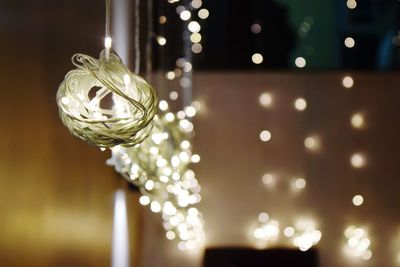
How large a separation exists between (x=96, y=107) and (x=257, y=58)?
9.24 ft

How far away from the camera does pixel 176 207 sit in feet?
10.6

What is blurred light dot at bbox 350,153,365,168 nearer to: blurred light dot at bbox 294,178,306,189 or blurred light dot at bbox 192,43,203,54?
blurred light dot at bbox 294,178,306,189

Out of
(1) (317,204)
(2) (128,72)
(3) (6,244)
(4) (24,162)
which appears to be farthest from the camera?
(1) (317,204)

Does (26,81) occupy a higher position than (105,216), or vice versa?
(26,81)

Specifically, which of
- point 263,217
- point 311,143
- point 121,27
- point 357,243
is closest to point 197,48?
point 311,143

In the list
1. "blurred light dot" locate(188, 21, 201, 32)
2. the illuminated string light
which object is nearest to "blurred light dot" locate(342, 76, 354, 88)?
the illuminated string light

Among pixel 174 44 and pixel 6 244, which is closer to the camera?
pixel 6 244

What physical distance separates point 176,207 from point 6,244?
4.90ft

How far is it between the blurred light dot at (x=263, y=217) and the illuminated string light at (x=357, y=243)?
52cm

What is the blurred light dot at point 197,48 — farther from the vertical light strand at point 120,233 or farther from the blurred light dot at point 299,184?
the vertical light strand at point 120,233

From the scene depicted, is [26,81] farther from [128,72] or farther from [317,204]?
[317,204]

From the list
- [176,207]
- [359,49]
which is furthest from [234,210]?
[359,49]

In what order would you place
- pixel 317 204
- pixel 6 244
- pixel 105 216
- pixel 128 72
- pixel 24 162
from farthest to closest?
pixel 317 204 → pixel 105 216 → pixel 24 162 → pixel 6 244 → pixel 128 72

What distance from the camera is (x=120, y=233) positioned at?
339 cm
